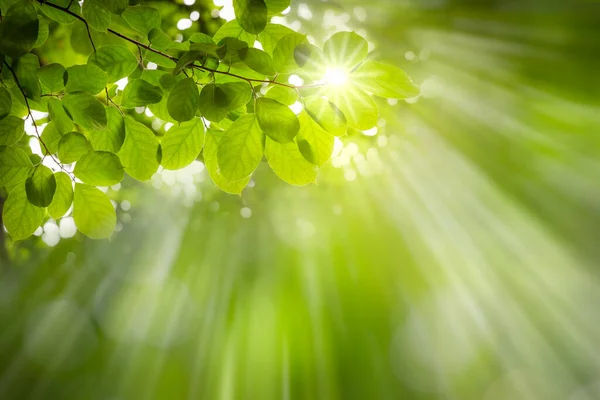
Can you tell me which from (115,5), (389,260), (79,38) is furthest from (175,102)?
(389,260)

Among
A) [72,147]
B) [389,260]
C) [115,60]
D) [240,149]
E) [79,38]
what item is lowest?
[240,149]

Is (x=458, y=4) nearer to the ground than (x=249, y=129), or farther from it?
farther from it

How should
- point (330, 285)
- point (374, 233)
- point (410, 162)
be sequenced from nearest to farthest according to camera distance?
point (410, 162)
point (374, 233)
point (330, 285)

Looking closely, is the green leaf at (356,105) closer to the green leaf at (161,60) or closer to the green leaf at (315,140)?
the green leaf at (315,140)

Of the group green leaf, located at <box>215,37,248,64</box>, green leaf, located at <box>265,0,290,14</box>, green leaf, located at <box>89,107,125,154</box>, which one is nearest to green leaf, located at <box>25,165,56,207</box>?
green leaf, located at <box>89,107,125,154</box>

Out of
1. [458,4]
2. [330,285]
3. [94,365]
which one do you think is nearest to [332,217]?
[330,285]

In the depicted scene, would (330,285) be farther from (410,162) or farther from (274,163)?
(274,163)

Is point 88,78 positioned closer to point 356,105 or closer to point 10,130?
point 10,130
